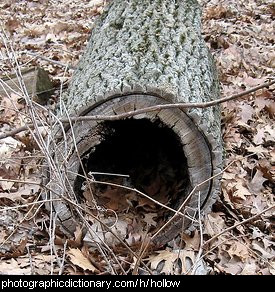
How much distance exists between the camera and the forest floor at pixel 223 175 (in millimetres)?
2965

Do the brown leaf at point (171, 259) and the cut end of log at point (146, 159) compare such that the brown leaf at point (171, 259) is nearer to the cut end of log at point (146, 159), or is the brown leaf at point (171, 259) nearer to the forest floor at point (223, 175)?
the forest floor at point (223, 175)

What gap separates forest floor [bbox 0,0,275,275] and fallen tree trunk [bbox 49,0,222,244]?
0.26 meters

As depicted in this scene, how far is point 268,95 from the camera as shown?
5.10m

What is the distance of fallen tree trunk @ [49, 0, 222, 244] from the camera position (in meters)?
3.06

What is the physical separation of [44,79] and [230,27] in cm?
319

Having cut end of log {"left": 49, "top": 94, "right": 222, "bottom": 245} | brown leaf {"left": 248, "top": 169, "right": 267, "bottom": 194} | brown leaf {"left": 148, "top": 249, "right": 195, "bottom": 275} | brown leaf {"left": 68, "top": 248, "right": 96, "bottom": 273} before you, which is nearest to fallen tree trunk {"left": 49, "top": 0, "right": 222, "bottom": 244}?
cut end of log {"left": 49, "top": 94, "right": 222, "bottom": 245}

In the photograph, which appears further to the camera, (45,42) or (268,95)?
(45,42)

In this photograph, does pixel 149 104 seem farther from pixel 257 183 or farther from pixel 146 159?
pixel 257 183

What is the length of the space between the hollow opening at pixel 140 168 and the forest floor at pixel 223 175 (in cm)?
36
